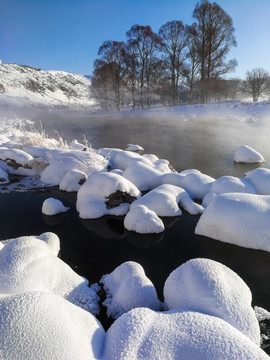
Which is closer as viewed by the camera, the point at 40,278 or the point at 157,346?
the point at 157,346

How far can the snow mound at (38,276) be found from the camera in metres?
2.17

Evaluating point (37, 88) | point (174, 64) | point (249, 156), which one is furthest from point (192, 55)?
point (37, 88)

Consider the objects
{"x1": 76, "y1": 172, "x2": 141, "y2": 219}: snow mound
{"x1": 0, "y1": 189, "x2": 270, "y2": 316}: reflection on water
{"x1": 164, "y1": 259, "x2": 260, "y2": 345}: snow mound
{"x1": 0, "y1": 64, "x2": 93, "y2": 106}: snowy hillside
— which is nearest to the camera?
{"x1": 164, "y1": 259, "x2": 260, "y2": 345}: snow mound

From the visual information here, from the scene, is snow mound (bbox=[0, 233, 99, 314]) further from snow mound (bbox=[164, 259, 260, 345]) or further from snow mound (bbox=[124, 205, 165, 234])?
snow mound (bbox=[124, 205, 165, 234])

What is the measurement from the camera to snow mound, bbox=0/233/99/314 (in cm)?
217

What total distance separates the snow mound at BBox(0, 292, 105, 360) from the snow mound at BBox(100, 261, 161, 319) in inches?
17.9

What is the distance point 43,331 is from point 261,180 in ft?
14.9

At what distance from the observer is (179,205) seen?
4.49 metres

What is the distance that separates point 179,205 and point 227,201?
114cm

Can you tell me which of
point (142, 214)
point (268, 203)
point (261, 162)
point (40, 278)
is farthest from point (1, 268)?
point (261, 162)

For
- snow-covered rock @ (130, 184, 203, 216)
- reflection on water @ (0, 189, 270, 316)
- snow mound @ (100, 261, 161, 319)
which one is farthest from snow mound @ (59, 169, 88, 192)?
snow mound @ (100, 261, 161, 319)

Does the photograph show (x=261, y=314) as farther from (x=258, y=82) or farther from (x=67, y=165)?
(x=258, y=82)

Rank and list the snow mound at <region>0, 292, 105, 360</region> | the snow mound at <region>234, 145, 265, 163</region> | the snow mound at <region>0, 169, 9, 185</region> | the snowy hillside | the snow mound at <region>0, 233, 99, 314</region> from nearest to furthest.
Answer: the snow mound at <region>0, 292, 105, 360</region>, the snow mound at <region>0, 233, 99, 314</region>, the snow mound at <region>0, 169, 9, 185</region>, the snow mound at <region>234, 145, 265, 163</region>, the snowy hillside

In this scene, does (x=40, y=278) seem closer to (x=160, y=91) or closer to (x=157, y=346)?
(x=157, y=346)
